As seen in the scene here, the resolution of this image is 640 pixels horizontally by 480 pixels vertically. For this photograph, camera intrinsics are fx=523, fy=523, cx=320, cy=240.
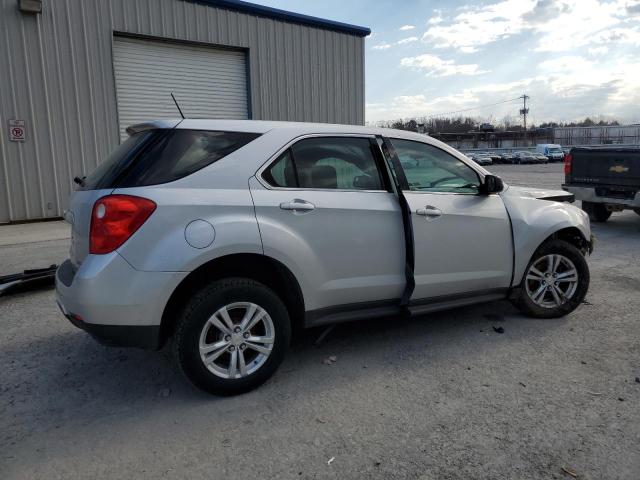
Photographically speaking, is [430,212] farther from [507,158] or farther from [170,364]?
[507,158]

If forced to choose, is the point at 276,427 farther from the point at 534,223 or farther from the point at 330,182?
the point at 534,223

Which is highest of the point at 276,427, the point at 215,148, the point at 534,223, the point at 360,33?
the point at 360,33

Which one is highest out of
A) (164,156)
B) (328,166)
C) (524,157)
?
(164,156)

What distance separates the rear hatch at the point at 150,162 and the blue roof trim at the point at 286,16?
10477 millimetres

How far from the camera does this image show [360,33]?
15.4 m

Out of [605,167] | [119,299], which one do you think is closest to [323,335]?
[119,299]

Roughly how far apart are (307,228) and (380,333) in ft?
4.66

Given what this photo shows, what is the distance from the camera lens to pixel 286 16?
45.5 ft

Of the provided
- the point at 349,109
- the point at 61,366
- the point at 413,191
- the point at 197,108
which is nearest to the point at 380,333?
the point at 413,191

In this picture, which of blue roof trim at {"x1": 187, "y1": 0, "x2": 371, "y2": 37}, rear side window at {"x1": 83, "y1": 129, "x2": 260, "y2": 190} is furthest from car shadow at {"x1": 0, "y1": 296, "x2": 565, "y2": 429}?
blue roof trim at {"x1": 187, "y1": 0, "x2": 371, "y2": 37}

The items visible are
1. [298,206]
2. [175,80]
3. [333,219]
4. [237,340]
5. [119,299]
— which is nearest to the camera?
[119,299]

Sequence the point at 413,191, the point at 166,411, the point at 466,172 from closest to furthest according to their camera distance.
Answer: the point at 166,411, the point at 413,191, the point at 466,172

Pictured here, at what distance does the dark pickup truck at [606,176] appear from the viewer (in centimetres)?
911

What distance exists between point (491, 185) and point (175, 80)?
10.4 metres
